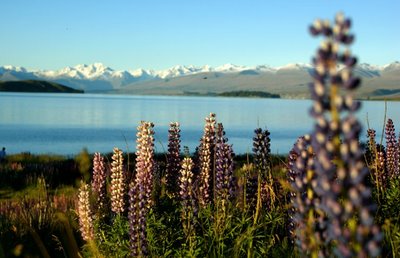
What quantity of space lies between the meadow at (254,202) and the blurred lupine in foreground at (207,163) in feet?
0.07

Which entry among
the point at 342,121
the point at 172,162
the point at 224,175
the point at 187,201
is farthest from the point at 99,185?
the point at 342,121

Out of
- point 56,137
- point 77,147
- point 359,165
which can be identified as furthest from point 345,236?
point 56,137

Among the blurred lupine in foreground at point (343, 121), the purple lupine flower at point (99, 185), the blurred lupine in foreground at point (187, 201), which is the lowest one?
the purple lupine flower at point (99, 185)

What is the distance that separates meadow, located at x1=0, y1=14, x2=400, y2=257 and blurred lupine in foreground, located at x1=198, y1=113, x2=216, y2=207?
2 cm

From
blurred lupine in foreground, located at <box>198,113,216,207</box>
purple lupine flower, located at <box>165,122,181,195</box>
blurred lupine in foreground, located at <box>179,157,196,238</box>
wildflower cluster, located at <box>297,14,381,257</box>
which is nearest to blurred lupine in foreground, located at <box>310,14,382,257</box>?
wildflower cluster, located at <box>297,14,381,257</box>

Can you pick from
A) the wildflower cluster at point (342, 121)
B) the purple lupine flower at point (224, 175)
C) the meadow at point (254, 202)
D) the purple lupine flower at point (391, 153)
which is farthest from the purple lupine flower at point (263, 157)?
the wildflower cluster at point (342, 121)

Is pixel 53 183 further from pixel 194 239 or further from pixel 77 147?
pixel 77 147

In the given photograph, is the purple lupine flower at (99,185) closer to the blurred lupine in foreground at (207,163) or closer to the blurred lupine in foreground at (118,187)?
the blurred lupine in foreground at (118,187)

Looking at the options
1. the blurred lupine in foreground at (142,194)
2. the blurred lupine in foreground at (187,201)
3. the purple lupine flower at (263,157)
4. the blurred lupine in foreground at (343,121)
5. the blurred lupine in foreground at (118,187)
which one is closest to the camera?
the blurred lupine in foreground at (343,121)

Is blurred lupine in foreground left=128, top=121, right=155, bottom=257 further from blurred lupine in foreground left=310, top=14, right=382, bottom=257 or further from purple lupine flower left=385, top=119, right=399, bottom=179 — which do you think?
purple lupine flower left=385, top=119, right=399, bottom=179

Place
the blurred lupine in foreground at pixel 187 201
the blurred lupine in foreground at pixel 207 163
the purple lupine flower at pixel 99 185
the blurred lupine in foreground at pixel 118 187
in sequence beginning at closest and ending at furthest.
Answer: the blurred lupine in foreground at pixel 187 201 < the blurred lupine in foreground at pixel 207 163 < the blurred lupine in foreground at pixel 118 187 < the purple lupine flower at pixel 99 185

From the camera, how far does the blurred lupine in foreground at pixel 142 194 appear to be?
215 inches

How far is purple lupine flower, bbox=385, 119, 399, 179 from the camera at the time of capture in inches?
426

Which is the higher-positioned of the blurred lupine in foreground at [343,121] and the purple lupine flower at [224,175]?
the blurred lupine in foreground at [343,121]
